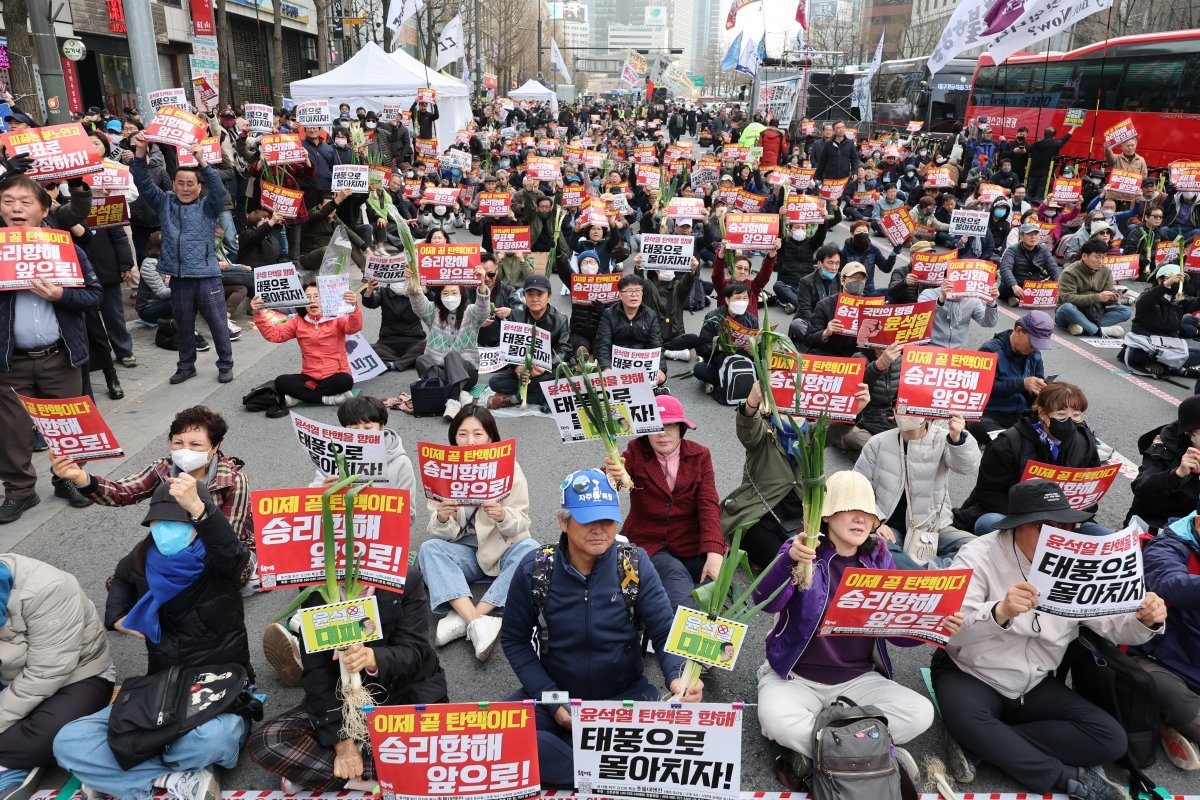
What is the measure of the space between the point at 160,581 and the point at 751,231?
8.09 meters

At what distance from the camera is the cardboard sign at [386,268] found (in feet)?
29.0

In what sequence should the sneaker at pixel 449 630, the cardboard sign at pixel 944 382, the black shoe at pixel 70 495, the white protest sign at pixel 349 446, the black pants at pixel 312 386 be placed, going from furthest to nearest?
1. the black pants at pixel 312 386
2. the black shoe at pixel 70 495
3. the cardboard sign at pixel 944 382
4. the sneaker at pixel 449 630
5. the white protest sign at pixel 349 446

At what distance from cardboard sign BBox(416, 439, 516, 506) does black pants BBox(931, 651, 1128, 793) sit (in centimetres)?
227

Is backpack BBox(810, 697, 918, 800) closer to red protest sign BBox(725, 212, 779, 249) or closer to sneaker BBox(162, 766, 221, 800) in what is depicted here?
sneaker BBox(162, 766, 221, 800)

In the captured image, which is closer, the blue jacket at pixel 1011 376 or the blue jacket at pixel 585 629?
the blue jacket at pixel 585 629

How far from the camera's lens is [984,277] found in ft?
27.7

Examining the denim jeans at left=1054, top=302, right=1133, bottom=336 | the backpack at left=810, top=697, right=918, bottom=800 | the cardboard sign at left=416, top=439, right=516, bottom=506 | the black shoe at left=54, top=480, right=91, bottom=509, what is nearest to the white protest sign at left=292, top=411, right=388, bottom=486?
the cardboard sign at left=416, top=439, right=516, bottom=506

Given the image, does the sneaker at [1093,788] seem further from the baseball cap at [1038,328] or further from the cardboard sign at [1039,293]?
the cardboard sign at [1039,293]

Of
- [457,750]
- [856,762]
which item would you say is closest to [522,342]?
[457,750]

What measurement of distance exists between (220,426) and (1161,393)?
30.1 feet

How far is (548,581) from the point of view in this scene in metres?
3.51

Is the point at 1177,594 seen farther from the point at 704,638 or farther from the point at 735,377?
the point at 735,377

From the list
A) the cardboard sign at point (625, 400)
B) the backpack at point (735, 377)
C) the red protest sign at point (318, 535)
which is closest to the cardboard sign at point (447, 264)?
the backpack at point (735, 377)

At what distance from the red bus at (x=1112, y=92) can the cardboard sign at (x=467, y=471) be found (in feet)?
61.5
